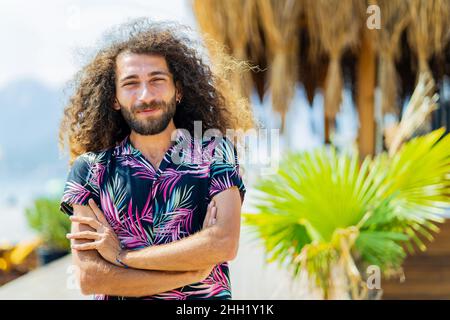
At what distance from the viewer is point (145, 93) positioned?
1.49 metres

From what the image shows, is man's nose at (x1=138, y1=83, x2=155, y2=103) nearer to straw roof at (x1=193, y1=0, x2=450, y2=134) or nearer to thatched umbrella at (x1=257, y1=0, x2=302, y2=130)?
straw roof at (x1=193, y1=0, x2=450, y2=134)

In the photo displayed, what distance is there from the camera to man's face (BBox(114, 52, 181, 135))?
4.91 feet

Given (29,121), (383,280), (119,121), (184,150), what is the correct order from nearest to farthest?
(184,150) → (119,121) → (383,280) → (29,121)

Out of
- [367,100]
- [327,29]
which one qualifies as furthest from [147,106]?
[367,100]

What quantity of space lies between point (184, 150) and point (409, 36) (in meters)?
4.50

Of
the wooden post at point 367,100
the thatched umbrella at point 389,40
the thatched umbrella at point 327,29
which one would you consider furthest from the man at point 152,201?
the wooden post at point 367,100

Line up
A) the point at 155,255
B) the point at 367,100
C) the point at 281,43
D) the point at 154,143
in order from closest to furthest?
1. the point at 155,255
2. the point at 154,143
3. the point at 281,43
4. the point at 367,100

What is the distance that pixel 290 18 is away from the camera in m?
5.30

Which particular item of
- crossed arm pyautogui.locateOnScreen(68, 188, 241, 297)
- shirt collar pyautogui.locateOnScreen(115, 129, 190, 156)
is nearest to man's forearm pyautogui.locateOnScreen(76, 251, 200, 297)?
crossed arm pyautogui.locateOnScreen(68, 188, 241, 297)

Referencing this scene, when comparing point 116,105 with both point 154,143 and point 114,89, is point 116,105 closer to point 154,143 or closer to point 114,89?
point 114,89

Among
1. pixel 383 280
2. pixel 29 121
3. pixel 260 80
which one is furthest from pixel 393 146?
pixel 29 121

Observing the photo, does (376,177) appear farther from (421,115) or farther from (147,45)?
(147,45)

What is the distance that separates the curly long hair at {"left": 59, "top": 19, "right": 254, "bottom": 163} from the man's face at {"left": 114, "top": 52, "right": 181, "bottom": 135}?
52 millimetres

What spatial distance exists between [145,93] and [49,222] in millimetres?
7969
